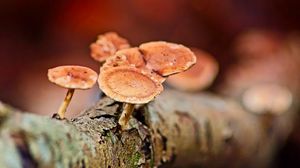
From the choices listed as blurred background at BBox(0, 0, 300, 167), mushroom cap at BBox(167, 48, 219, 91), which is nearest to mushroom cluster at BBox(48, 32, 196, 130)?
mushroom cap at BBox(167, 48, 219, 91)

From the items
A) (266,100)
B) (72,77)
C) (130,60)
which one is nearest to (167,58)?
(130,60)

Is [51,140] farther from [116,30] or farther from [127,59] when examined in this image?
[116,30]

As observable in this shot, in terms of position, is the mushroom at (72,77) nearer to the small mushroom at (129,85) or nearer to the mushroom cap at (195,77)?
the small mushroom at (129,85)

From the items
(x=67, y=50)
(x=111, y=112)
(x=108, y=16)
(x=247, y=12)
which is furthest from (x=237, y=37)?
(x=111, y=112)

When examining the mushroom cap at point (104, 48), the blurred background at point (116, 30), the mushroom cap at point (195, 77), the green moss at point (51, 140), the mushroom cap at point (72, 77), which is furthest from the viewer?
the blurred background at point (116, 30)

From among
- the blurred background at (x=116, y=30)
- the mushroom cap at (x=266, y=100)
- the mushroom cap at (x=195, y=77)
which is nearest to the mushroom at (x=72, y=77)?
the mushroom cap at (x=195, y=77)

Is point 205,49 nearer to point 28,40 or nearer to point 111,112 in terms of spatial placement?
point 28,40
